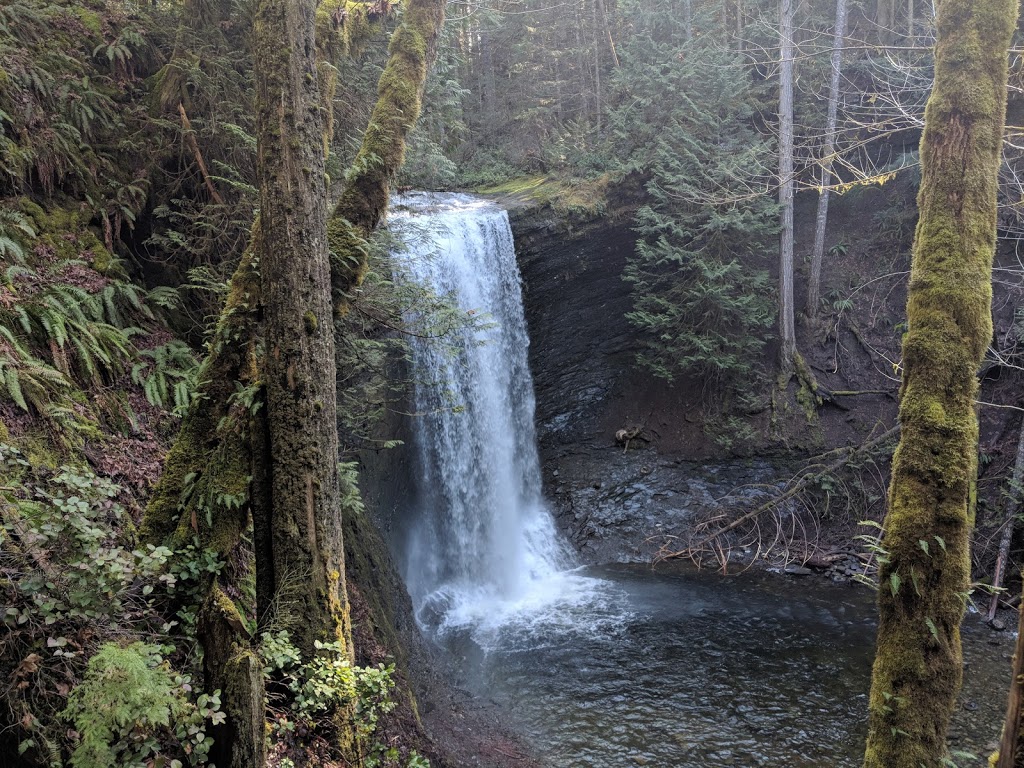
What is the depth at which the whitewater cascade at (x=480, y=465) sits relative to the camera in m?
11.7

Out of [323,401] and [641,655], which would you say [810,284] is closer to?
[641,655]

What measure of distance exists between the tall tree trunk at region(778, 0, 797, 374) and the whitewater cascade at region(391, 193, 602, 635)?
20.0 feet

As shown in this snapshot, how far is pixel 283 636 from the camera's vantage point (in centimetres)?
418

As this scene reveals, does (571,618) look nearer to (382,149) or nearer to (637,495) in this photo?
(637,495)

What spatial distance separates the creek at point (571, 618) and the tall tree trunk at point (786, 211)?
5.55m

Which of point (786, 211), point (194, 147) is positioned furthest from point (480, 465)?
point (786, 211)

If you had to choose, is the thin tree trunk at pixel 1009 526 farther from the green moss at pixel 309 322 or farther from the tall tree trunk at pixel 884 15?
the tall tree trunk at pixel 884 15

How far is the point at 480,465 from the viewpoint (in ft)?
44.4

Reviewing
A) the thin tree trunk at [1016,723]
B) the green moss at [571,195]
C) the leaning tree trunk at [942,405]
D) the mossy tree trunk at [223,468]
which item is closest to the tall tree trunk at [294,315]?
the mossy tree trunk at [223,468]

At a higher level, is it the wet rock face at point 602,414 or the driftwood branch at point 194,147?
the driftwood branch at point 194,147

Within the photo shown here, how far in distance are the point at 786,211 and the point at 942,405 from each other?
1182 centimetres

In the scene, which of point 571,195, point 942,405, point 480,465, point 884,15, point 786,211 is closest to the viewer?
point 942,405

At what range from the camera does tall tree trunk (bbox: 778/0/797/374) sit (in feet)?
43.0

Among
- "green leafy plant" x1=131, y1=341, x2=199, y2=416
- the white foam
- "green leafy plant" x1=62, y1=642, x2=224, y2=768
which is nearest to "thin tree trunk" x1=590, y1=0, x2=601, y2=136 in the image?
the white foam
